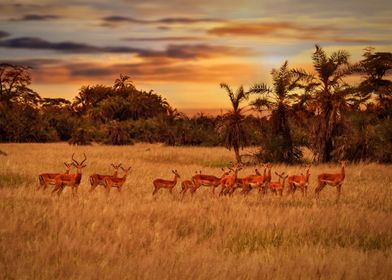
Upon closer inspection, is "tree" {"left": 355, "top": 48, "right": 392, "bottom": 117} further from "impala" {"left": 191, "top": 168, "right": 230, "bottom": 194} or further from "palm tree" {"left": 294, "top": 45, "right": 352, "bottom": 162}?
"impala" {"left": 191, "top": 168, "right": 230, "bottom": 194}

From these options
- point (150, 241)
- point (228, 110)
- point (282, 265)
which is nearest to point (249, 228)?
point (150, 241)

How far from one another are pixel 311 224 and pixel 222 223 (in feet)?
6.42

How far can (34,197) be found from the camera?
14.7 m

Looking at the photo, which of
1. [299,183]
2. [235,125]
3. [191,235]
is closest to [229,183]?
[299,183]

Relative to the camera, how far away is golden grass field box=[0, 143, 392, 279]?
7.86 meters

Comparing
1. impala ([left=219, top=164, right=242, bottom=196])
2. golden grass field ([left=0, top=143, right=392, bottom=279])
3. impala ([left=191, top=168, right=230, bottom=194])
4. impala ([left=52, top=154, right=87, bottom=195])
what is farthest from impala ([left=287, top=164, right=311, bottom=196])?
impala ([left=52, top=154, right=87, bottom=195])

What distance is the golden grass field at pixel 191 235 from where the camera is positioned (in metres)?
7.86

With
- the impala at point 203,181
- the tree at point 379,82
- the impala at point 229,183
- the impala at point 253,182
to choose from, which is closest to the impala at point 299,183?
the impala at point 253,182

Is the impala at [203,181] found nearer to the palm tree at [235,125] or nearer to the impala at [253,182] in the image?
the impala at [253,182]

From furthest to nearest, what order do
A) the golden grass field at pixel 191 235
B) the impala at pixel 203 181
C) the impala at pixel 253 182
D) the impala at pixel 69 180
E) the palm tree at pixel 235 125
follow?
the palm tree at pixel 235 125, the impala at pixel 203 181, the impala at pixel 253 182, the impala at pixel 69 180, the golden grass field at pixel 191 235

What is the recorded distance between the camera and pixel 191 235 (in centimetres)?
1090

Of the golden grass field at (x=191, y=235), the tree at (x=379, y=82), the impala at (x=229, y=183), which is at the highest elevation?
the tree at (x=379, y=82)

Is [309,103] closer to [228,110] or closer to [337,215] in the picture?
[228,110]

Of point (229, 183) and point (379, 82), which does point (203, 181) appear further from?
point (379, 82)
